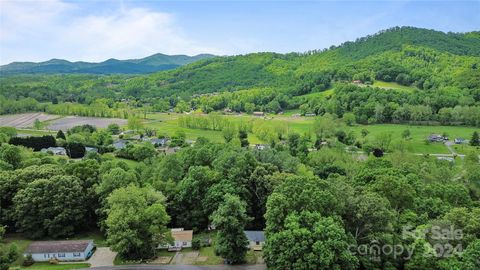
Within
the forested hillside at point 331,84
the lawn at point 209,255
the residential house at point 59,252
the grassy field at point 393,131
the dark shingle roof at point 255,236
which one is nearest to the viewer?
the lawn at point 209,255

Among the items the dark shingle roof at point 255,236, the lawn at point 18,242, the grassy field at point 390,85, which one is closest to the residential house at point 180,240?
the dark shingle roof at point 255,236

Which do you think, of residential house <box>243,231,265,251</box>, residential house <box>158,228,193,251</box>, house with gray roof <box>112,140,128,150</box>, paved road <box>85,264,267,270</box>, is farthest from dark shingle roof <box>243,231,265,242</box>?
house with gray roof <box>112,140,128,150</box>

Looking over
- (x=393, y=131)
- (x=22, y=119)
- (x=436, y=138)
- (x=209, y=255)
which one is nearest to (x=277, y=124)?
(x=393, y=131)

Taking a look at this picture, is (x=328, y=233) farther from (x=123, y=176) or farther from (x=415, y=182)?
(x=123, y=176)

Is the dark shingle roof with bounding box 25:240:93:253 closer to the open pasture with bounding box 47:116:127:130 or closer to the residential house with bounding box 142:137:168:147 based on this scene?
the residential house with bounding box 142:137:168:147

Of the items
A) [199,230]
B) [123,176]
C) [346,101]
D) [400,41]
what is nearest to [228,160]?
[199,230]

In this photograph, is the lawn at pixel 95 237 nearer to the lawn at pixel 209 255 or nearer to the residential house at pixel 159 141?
the lawn at pixel 209 255

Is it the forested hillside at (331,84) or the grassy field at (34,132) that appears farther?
the forested hillside at (331,84)

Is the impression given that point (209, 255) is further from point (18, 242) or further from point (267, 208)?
point (18, 242)
